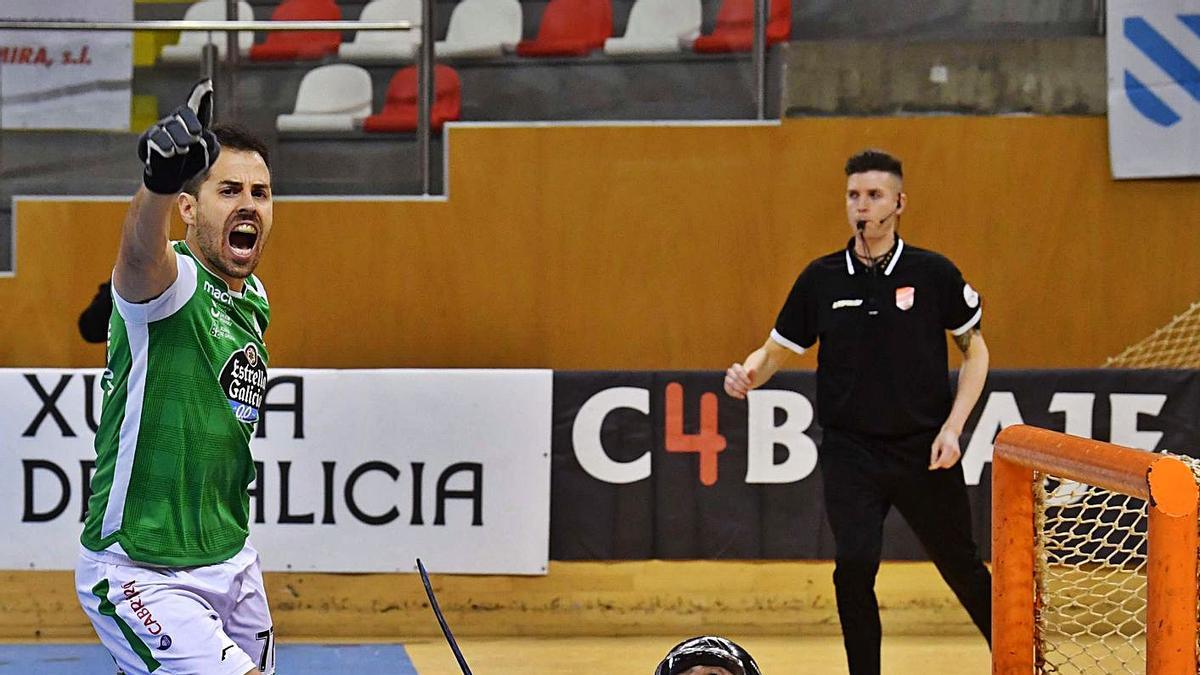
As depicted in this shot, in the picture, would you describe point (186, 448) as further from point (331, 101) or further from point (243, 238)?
point (331, 101)

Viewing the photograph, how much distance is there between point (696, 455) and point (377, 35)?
3.11 m

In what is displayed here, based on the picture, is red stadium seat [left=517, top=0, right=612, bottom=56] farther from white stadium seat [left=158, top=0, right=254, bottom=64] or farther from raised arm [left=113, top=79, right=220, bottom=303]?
raised arm [left=113, top=79, right=220, bottom=303]

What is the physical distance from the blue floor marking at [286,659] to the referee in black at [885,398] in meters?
2.33

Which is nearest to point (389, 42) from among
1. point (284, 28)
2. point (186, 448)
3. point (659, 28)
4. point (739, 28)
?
point (284, 28)

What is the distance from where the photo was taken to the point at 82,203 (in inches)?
350

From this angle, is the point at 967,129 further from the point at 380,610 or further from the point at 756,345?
the point at 380,610

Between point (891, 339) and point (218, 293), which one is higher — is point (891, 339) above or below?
below

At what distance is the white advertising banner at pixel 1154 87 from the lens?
29.0 feet

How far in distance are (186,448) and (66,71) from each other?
5.86 m

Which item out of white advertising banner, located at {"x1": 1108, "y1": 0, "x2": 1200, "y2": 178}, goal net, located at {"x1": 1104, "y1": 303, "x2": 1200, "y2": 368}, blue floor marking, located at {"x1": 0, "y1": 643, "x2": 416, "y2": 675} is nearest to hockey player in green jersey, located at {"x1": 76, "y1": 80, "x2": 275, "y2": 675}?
blue floor marking, located at {"x1": 0, "y1": 643, "x2": 416, "y2": 675}

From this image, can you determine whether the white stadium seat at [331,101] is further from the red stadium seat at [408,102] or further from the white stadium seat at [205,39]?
the white stadium seat at [205,39]

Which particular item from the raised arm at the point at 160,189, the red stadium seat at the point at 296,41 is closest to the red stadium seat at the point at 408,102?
the red stadium seat at the point at 296,41

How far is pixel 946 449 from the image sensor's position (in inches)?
235

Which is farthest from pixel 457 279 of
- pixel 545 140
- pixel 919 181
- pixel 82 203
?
pixel 919 181
